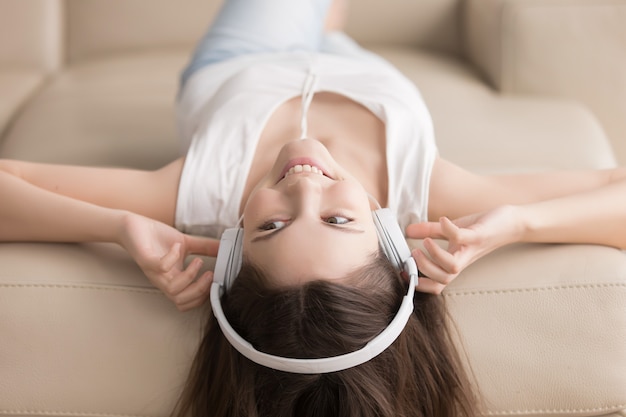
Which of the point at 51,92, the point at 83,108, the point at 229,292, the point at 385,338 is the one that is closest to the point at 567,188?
the point at 385,338

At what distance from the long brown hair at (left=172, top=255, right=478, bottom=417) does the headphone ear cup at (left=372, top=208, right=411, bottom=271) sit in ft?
0.06

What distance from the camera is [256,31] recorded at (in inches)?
69.5

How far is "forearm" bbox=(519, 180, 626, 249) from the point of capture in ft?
4.03

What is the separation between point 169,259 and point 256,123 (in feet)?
Result: 1.28

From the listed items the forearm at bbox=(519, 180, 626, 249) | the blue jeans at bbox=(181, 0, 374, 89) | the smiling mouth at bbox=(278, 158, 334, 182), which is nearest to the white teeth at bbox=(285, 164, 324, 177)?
the smiling mouth at bbox=(278, 158, 334, 182)

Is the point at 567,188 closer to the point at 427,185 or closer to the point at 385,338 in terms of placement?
the point at 427,185

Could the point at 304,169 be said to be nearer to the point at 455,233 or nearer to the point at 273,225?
the point at 273,225

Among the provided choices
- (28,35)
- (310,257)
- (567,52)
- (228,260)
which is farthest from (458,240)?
(28,35)

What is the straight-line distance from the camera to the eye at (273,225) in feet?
3.65

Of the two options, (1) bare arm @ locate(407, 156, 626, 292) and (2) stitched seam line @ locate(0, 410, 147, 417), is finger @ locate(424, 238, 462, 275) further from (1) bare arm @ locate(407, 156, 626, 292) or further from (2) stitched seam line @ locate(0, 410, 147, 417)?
(2) stitched seam line @ locate(0, 410, 147, 417)

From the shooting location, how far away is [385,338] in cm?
103

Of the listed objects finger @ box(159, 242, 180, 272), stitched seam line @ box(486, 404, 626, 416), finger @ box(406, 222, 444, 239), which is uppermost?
finger @ box(406, 222, 444, 239)

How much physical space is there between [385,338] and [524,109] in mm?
1028

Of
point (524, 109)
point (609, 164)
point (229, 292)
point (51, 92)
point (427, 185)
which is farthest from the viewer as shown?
point (51, 92)
